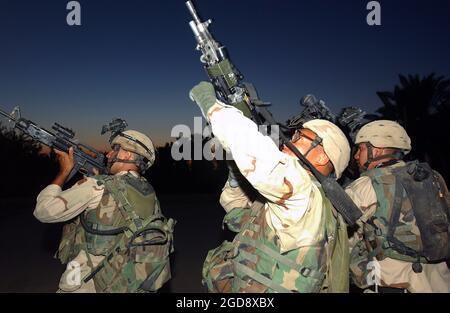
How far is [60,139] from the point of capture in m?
3.38

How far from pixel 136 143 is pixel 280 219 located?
2.21 meters

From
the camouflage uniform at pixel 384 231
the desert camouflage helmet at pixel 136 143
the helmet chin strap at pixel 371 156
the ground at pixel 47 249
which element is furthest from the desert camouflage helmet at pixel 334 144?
the ground at pixel 47 249

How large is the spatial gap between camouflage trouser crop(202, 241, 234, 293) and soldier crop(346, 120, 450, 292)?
1.37 meters

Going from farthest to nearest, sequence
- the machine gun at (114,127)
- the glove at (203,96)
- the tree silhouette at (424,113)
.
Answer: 1. the tree silhouette at (424,113)
2. the machine gun at (114,127)
3. the glove at (203,96)

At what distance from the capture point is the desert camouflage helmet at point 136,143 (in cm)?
341

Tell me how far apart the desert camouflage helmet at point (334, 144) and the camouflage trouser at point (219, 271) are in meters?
0.85

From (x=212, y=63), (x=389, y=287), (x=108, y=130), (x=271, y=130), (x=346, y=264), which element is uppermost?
(x=212, y=63)

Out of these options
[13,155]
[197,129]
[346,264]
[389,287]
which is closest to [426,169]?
[389,287]

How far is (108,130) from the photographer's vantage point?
3508mm

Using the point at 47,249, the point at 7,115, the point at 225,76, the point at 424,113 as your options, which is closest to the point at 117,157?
the point at 7,115

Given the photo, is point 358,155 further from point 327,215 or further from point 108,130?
point 108,130

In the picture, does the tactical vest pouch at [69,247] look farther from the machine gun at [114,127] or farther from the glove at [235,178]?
the glove at [235,178]

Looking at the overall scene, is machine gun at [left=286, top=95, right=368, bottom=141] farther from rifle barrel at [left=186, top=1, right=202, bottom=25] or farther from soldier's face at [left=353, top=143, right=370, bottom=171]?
rifle barrel at [left=186, top=1, right=202, bottom=25]

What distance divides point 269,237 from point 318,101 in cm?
226
